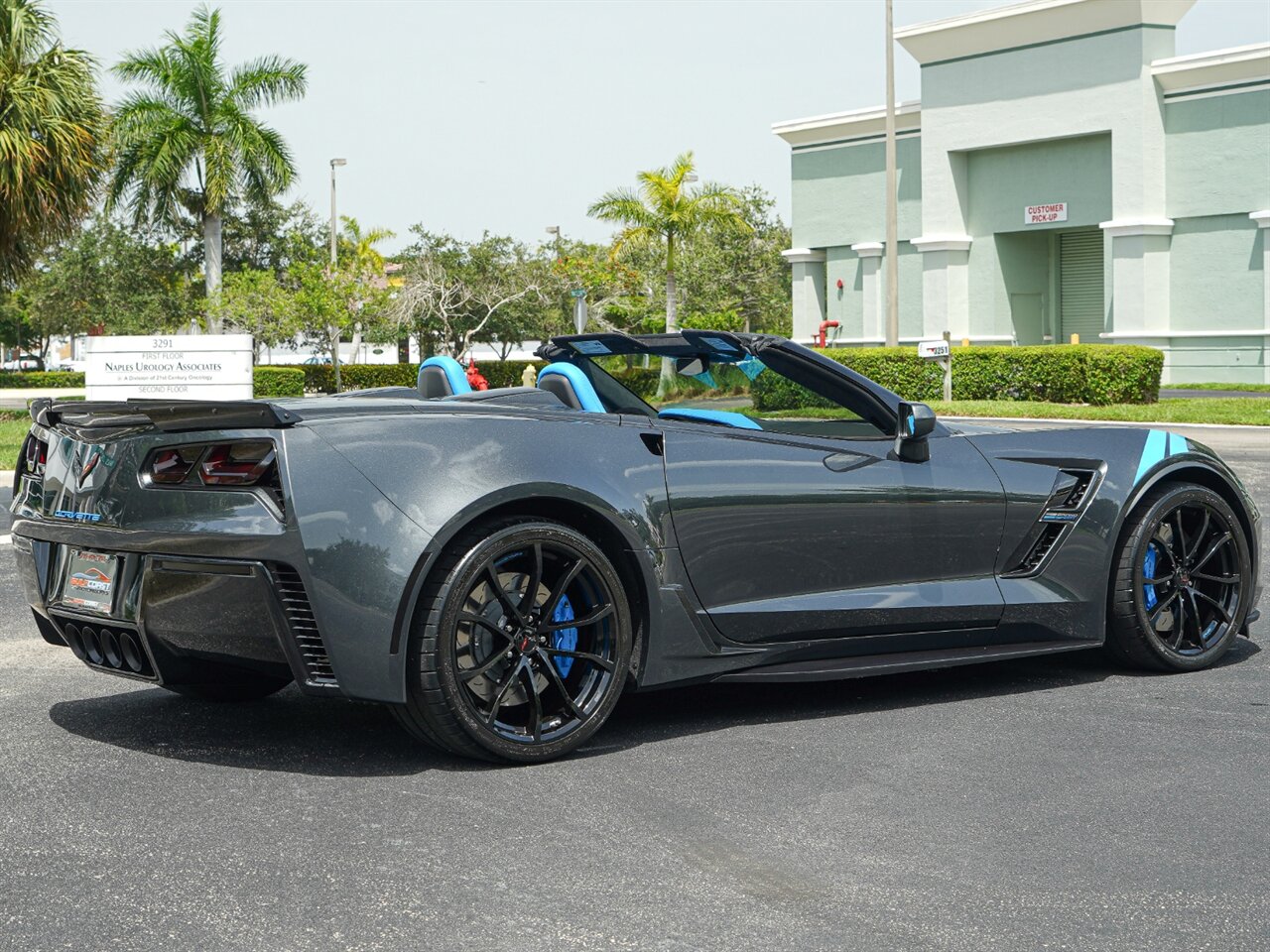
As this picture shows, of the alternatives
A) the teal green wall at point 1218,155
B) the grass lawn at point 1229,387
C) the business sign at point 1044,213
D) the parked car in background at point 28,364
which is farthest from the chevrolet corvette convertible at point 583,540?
the parked car in background at point 28,364

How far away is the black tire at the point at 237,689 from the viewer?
17.6ft

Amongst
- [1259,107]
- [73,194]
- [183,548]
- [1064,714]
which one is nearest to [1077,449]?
[1064,714]

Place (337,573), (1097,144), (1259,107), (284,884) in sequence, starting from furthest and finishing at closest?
(1097,144) → (1259,107) → (337,573) → (284,884)

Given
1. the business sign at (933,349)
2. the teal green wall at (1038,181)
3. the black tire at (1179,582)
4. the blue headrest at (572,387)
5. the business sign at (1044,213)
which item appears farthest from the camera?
the business sign at (1044,213)

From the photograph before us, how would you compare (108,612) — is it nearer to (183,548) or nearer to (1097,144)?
(183,548)

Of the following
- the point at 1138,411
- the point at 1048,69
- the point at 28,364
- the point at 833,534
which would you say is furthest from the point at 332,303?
the point at 28,364

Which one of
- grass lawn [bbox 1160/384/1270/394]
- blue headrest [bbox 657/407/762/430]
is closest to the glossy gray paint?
blue headrest [bbox 657/407/762/430]

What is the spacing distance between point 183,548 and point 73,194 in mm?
23281

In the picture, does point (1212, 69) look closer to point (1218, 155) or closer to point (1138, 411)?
point (1218, 155)

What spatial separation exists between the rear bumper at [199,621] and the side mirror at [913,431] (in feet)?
7.16

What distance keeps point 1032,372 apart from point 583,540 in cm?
2743

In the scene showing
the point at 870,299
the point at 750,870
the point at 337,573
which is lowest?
the point at 750,870

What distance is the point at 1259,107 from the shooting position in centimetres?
3612

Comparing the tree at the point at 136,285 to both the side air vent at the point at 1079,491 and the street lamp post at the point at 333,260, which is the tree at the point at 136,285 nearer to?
the street lamp post at the point at 333,260
